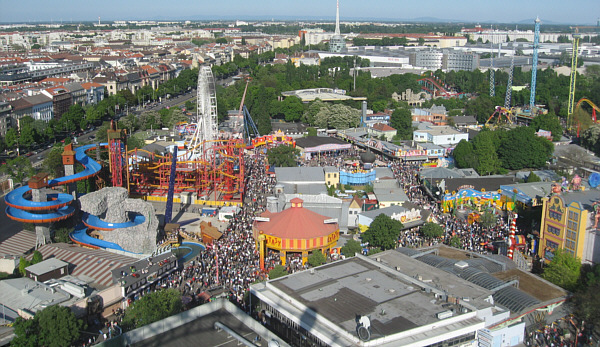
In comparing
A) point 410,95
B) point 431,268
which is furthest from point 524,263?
point 410,95

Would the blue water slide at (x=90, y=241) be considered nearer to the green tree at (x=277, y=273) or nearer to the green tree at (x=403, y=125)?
the green tree at (x=277, y=273)

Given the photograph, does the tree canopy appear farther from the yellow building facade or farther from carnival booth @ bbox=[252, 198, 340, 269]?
the yellow building facade

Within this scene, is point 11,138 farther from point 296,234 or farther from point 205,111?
point 296,234

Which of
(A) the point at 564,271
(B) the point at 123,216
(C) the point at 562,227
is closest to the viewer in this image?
(A) the point at 564,271

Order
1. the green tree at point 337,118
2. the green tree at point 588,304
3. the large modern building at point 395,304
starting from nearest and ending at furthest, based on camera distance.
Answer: the large modern building at point 395,304
the green tree at point 588,304
the green tree at point 337,118

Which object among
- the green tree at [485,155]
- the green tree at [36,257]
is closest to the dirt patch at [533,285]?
the green tree at [36,257]

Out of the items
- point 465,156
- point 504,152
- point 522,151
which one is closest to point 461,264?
point 465,156
